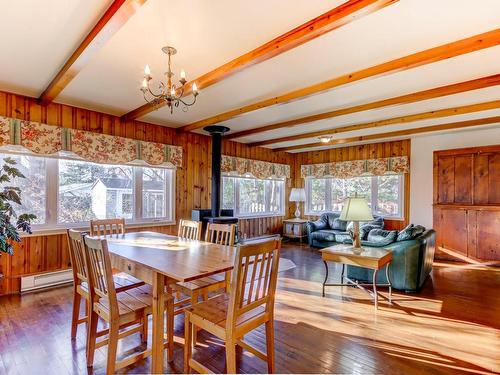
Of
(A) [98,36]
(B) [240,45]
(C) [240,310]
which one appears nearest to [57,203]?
(A) [98,36]

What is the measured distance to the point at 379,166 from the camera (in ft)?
20.2

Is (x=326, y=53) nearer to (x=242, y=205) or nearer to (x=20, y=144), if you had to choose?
(x=20, y=144)

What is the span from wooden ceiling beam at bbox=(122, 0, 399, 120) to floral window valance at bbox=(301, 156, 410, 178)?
4732mm

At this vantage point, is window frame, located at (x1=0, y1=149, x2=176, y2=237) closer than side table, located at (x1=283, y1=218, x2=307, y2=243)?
Yes

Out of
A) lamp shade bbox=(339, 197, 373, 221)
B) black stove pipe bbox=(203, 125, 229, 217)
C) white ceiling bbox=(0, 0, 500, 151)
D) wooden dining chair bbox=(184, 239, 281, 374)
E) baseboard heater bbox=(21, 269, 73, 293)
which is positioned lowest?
baseboard heater bbox=(21, 269, 73, 293)

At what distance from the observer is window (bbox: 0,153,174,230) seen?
3.68 m

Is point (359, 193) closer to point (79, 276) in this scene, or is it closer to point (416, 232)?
point (416, 232)

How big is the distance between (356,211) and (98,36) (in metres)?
3.02

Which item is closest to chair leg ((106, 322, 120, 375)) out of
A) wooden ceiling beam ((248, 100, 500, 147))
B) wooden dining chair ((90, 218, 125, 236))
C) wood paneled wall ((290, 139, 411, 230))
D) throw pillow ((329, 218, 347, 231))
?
wooden dining chair ((90, 218, 125, 236))

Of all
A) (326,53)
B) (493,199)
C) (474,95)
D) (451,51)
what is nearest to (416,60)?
(451,51)

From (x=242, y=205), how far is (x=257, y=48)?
4531 mm

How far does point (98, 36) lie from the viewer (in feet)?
6.75

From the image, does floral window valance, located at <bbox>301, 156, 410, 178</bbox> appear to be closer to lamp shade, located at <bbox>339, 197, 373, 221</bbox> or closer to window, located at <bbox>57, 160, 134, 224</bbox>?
lamp shade, located at <bbox>339, 197, 373, 221</bbox>

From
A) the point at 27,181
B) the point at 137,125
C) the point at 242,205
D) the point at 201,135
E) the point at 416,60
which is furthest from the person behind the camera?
the point at 242,205
